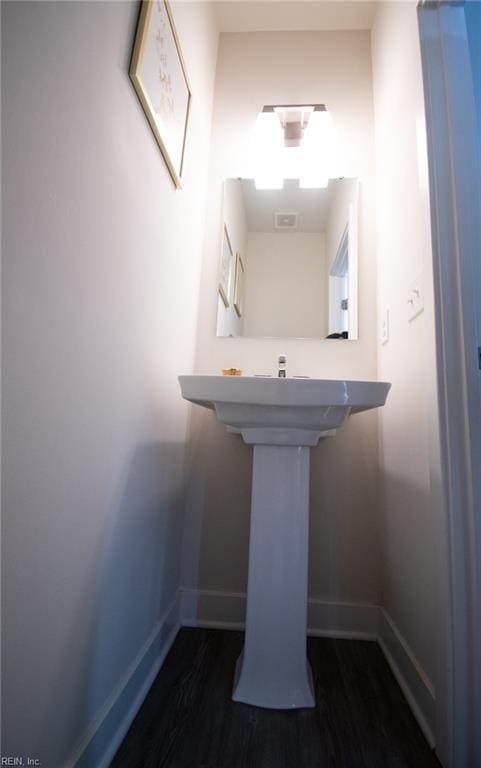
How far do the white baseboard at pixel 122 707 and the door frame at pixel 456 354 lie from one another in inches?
28.6

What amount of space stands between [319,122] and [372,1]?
612 mm

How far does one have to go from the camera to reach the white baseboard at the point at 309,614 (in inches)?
50.1

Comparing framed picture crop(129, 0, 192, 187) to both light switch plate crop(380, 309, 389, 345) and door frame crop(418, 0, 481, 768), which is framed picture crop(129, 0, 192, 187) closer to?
door frame crop(418, 0, 481, 768)

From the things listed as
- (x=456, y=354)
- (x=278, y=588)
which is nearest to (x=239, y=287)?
(x=456, y=354)

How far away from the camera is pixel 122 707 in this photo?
79 centimetres

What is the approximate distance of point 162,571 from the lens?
111 centimetres

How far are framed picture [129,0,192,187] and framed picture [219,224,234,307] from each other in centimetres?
42

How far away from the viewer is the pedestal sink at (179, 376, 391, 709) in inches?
35.1

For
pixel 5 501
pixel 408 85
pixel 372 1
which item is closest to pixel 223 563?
pixel 5 501

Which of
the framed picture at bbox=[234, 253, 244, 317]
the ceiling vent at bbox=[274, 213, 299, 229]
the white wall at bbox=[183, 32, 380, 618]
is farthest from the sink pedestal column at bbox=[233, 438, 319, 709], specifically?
the ceiling vent at bbox=[274, 213, 299, 229]

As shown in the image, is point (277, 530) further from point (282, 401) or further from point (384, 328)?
point (384, 328)

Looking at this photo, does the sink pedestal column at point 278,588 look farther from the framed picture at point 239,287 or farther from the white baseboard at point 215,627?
the framed picture at point 239,287

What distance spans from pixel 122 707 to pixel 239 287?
1.44 m

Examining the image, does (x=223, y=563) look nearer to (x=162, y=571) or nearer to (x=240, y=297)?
(x=162, y=571)
